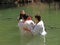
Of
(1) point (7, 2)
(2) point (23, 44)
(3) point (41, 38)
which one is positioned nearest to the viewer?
(2) point (23, 44)

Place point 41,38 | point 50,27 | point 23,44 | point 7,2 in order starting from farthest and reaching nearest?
1. point 7,2
2. point 50,27
3. point 41,38
4. point 23,44

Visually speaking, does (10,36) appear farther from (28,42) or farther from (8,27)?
(8,27)

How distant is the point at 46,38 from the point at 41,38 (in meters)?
0.23

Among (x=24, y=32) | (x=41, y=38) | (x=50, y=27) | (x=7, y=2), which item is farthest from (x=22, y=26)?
(x=7, y=2)

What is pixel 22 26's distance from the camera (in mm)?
13914

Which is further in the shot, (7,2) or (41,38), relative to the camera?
(7,2)

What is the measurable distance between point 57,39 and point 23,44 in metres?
1.66

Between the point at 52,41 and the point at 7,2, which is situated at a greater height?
the point at 52,41

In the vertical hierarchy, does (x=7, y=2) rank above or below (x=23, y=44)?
below

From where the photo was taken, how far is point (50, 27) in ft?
53.2

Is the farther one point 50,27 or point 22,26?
point 50,27

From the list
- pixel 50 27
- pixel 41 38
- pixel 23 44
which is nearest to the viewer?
pixel 23 44

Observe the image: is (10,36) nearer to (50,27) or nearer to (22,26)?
(22,26)

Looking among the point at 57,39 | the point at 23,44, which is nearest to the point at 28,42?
the point at 23,44
